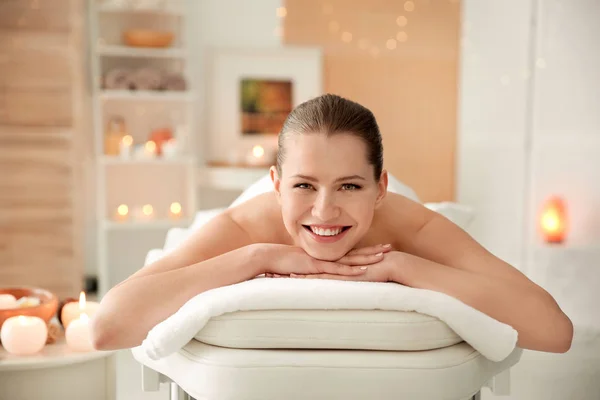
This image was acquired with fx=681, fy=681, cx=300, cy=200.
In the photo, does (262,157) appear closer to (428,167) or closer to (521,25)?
(428,167)

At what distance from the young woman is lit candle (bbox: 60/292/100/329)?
0.51m

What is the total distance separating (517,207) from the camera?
392 cm

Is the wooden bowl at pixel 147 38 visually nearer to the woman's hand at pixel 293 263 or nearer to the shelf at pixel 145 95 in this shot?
the shelf at pixel 145 95

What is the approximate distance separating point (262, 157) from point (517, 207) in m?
1.56

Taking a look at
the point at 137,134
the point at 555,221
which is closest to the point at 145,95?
the point at 137,134

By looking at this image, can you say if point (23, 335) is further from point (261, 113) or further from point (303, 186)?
point (261, 113)

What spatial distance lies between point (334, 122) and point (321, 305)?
35 centimetres

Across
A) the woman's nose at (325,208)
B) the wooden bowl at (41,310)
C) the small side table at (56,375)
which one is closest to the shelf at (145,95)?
the wooden bowl at (41,310)

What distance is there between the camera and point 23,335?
62.2 inches

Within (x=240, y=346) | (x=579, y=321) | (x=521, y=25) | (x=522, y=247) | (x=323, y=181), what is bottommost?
(x=579, y=321)

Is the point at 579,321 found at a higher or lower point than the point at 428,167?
lower

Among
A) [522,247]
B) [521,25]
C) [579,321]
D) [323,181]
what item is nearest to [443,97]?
[521,25]

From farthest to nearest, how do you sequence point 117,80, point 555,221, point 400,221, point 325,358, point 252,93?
point 252,93, point 117,80, point 555,221, point 400,221, point 325,358

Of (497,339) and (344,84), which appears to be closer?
(497,339)
